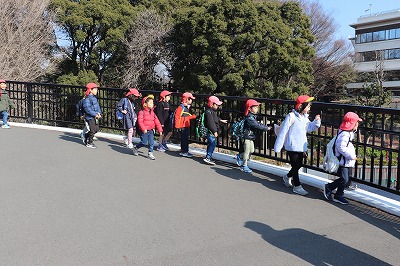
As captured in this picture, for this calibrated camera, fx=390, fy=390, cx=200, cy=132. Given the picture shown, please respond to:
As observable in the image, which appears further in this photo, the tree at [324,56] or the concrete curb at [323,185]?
the tree at [324,56]

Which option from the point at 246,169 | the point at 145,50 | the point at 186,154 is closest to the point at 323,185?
the point at 246,169

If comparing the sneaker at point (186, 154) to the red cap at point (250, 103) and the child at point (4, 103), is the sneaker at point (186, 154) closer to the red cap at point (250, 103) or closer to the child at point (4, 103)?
the red cap at point (250, 103)

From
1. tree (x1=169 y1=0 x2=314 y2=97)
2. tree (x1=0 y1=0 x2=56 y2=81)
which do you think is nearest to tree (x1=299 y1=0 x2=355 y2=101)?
tree (x1=169 y1=0 x2=314 y2=97)

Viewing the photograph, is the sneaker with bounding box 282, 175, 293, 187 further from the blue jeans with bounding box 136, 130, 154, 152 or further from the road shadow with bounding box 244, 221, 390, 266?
the blue jeans with bounding box 136, 130, 154, 152

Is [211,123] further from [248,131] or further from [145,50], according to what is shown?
[145,50]

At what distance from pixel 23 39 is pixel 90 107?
19.4 meters

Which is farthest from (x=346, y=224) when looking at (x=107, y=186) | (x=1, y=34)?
(x=1, y=34)

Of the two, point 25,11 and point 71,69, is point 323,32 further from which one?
point 25,11

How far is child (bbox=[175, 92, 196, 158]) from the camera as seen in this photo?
809 centimetres

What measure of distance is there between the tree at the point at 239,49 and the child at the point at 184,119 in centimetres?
1787

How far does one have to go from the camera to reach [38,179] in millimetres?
5883

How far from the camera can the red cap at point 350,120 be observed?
535 centimetres

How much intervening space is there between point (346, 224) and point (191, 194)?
2.06m

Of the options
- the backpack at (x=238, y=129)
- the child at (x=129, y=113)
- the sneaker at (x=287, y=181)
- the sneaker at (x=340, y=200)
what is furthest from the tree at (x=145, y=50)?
the sneaker at (x=340, y=200)
